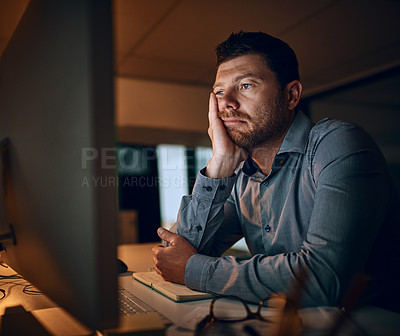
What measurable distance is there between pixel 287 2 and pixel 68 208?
2160mm

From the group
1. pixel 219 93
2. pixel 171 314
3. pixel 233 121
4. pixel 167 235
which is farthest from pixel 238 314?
pixel 219 93

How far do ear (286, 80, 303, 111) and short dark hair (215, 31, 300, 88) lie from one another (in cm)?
3

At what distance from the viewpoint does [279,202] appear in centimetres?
111

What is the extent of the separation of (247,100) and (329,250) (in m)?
0.64

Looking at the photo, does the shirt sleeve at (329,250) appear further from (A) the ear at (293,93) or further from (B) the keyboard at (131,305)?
(A) the ear at (293,93)

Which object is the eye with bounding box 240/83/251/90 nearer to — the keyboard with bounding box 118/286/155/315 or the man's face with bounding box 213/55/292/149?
the man's face with bounding box 213/55/292/149

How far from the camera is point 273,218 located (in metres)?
1.09

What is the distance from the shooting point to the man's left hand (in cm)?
88

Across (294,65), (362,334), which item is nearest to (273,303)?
(362,334)

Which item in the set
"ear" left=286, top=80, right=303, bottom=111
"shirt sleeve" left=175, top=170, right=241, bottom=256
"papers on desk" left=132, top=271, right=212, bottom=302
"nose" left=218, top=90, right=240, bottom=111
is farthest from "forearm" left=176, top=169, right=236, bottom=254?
"ear" left=286, top=80, right=303, bottom=111

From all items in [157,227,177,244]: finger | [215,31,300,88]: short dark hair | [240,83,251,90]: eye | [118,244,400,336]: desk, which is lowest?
[118,244,400,336]: desk

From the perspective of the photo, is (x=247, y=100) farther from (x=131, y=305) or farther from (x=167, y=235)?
(x=131, y=305)

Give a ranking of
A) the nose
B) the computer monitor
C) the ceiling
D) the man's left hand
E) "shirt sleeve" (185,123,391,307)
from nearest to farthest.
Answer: the computer monitor
"shirt sleeve" (185,123,391,307)
the man's left hand
the nose
the ceiling

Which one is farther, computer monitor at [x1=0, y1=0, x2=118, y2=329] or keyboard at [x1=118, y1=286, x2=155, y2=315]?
keyboard at [x1=118, y1=286, x2=155, y2=315]
